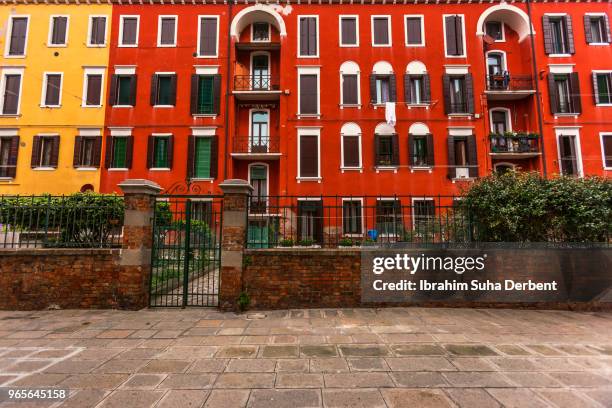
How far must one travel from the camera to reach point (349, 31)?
62.1 ft

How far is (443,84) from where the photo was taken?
1808 cm

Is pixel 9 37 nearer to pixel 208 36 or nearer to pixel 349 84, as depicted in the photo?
pixel 208 36

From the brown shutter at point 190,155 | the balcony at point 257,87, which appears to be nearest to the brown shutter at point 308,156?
the balcony at point 257,87

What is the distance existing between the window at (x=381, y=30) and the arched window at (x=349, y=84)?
2.05 m

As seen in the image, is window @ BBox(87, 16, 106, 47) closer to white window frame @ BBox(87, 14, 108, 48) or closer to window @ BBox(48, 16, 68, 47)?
white window frame @ BBox(87, 14, 108, 48)

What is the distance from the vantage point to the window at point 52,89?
1855 cm

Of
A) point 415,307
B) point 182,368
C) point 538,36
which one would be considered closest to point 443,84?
point 538,36

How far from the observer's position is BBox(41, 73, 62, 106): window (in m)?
18.5

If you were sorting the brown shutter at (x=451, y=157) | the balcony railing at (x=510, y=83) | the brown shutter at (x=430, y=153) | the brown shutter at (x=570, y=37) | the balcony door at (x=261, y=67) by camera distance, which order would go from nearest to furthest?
the brown shutter at (x=451, y=157), the brown shutter at (x=430, y=153), the brown shutter at (x=570, y=37), the balcony railing at (x=510, y=83), the balcony door at (x=261, y=67)

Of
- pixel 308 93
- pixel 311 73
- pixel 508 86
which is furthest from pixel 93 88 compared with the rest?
pixel 508 86

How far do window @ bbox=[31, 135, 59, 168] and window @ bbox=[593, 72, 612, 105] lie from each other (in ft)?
102

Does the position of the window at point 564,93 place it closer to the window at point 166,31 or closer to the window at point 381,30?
the window at point 381,30

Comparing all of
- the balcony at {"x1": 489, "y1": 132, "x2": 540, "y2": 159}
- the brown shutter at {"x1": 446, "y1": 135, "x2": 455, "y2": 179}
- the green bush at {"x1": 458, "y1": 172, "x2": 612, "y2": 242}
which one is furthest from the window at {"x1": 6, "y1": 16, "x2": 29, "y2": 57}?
the balcony at {"x1": 489, "y1": 132, "x2": 540, "y2": 159}

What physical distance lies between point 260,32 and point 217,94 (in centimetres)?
513
